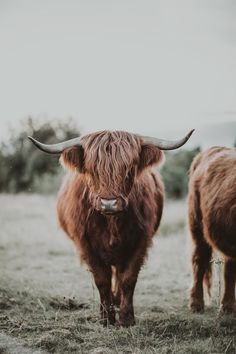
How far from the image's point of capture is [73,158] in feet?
14.2

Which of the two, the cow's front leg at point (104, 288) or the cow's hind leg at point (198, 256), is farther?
the cow's hind leg at point (198, 256)

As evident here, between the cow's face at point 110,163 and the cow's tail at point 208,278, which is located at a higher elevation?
the cow's face at point 110,163

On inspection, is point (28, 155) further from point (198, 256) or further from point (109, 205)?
point (109, 205)

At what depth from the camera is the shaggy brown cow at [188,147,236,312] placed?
15.5ft

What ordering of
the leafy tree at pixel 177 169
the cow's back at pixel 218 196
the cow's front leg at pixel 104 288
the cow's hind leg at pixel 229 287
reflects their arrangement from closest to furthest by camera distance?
the cow's front leg at pixel 104 288
the cow's back at pixel 218 196
the cow's hind leg at pixel 229 287
the leafy tree at pixel 177 169

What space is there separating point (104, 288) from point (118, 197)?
1.01 m

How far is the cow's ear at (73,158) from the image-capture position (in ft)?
14.2

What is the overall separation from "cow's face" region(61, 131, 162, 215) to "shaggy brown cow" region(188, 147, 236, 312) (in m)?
0.81

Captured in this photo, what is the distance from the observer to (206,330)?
13.7 feet

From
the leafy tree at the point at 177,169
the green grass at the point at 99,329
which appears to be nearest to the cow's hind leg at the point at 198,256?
the green grass at the point at 99,329

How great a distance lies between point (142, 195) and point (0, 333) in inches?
64.2

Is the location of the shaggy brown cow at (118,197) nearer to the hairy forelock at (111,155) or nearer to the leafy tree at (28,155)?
the hairy forelock at (111,155)

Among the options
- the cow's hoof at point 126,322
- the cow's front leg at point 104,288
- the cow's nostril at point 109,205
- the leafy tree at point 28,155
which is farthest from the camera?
the leafy tree at point 28,155

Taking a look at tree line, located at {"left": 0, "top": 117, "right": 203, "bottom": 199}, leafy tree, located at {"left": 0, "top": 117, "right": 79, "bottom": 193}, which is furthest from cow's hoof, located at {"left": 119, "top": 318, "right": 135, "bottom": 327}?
leafy tree, located at {"left": 0, "top": 117, "right": 79, "bottom": 193}
